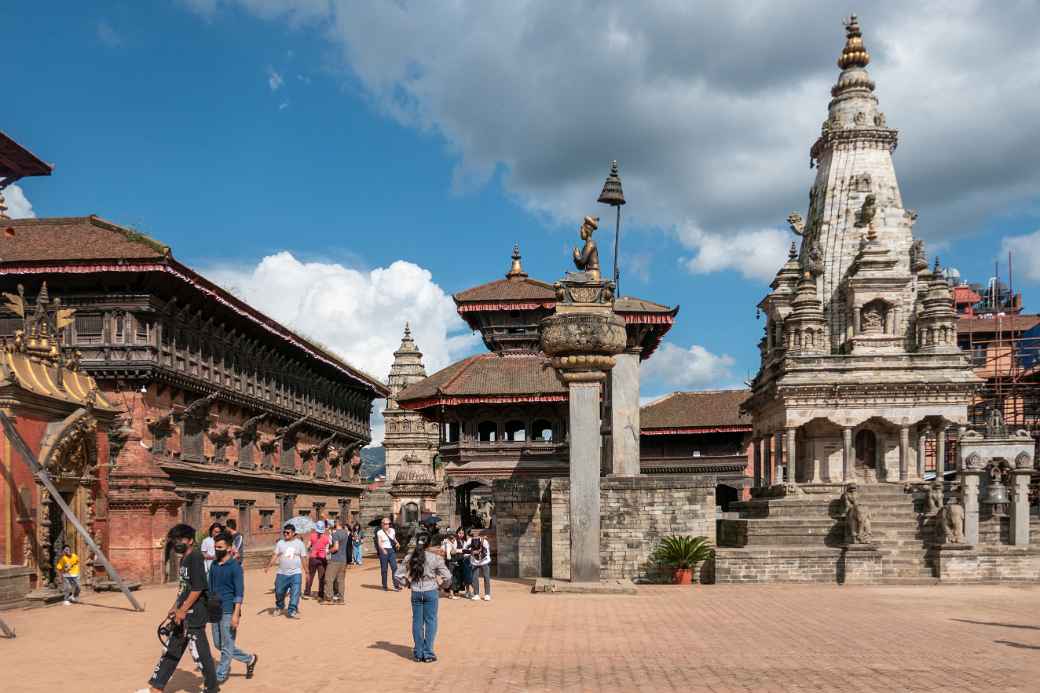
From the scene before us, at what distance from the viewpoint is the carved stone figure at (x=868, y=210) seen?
39594 millimetres

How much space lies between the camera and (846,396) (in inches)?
1455

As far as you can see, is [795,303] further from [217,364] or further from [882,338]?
[217,364]

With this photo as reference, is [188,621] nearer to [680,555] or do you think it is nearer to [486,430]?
[680,555]

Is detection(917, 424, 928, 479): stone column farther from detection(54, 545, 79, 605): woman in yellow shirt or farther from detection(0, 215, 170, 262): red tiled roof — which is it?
detection(54, 545, 79, 605): woman in yellow shirt

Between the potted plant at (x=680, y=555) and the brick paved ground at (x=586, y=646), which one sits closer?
the brick paved ground at (x=586, y=646)

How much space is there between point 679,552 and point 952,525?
759 cm

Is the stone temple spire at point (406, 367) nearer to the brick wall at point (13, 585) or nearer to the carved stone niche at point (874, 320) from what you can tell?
the carved stone niche at point (874, 320)

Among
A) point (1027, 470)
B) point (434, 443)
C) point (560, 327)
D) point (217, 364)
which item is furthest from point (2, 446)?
point (434, 443)

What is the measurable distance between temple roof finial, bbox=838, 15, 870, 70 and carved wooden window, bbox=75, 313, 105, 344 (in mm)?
33299

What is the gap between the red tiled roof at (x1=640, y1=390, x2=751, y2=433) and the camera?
50.2m

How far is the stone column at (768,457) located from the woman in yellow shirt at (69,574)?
29.4 m

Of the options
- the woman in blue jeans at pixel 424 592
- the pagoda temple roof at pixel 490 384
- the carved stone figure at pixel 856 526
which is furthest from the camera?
the pagoda temple roof at pixel 490 384

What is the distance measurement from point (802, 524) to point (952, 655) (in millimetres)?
15720

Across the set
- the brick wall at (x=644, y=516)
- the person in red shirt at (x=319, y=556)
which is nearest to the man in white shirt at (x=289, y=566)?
the person in red shirt at (x=319, y=556)
